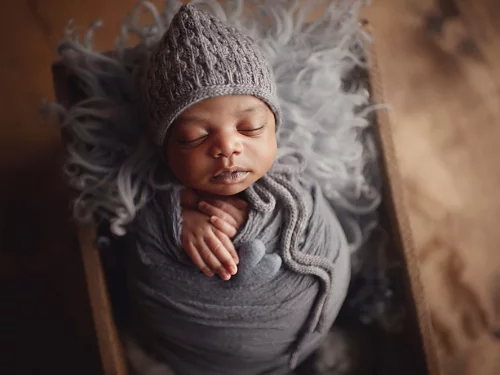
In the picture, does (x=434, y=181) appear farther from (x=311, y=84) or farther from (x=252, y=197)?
(x=252, y=197)

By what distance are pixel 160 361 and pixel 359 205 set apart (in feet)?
1.33

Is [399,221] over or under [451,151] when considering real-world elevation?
under

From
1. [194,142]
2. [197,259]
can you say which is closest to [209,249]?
[197,259]

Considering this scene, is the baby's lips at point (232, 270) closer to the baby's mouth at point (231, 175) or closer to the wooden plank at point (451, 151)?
the baby's mouth at point (231, 175)

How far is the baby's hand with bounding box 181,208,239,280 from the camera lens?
0.68 metres

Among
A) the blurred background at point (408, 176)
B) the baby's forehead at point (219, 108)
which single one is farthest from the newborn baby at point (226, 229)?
the blurred background at point (408, 176)

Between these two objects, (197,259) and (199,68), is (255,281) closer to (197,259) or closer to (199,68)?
(197,259)

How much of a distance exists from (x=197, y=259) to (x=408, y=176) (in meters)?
0.57

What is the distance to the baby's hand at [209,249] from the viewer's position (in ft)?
2.23

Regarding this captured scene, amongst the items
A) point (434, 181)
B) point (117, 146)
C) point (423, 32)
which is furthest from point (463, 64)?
point (117, 146)

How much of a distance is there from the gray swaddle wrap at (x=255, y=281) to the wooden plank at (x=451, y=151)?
0.36m

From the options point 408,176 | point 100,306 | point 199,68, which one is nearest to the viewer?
point 199,68

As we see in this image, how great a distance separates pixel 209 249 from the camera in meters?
0.68

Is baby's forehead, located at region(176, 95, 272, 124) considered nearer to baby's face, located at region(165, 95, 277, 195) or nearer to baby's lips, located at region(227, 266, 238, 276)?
baby's face, located at region(165, 95, 277, 195)
